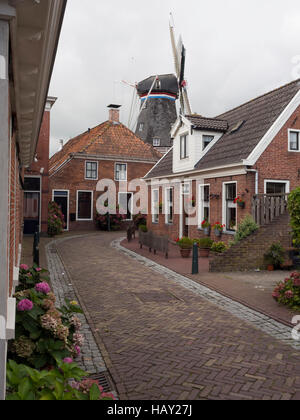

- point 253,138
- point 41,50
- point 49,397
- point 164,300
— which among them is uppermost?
point 253,138

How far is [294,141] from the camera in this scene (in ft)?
48.3

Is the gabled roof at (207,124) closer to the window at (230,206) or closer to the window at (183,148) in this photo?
the window at (183,148)

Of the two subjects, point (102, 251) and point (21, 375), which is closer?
point (21, 375)

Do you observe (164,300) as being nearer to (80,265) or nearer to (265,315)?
(265,315)

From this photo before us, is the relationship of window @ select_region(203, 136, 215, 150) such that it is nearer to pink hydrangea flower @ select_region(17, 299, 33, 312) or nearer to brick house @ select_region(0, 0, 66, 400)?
brick house @ select_region(0, 0, 66, 400)

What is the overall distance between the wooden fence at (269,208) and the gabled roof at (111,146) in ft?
65.4

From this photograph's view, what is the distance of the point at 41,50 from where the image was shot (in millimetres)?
3186

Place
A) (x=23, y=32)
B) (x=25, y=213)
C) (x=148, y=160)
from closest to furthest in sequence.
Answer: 1. (x=23, y=32)
2. (x=25, y=213)
3. (x=148, y=160)

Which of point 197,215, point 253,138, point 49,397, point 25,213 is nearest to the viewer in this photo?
point 49,397

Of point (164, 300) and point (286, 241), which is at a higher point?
point (286, 241)

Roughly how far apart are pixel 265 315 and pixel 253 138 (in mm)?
9144

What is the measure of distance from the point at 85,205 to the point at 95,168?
328cm

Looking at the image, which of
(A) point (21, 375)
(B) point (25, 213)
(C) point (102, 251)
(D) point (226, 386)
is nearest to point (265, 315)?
(D) point (226, 386)

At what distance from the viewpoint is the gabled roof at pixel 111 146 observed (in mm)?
31172
